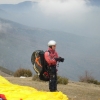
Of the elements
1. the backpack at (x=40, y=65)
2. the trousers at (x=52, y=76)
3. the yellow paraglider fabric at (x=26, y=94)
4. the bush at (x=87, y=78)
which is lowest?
the yellow paraglider fabric at (x=26, y=94)

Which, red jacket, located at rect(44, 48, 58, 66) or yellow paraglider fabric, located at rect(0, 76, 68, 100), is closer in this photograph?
Result: yellow paraglider fabric, located at rect(0, 76, 68, 100)

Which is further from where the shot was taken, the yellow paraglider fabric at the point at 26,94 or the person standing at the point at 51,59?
the person standing at the point at 51,59

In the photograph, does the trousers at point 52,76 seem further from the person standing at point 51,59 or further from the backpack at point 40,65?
the backpack at point 40,65

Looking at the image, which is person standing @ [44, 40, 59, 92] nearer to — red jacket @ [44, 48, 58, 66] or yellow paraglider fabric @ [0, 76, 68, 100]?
red jacket @ [44, 48, 58, 66]

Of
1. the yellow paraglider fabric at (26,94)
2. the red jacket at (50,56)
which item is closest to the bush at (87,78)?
the red jacket at (50,56)

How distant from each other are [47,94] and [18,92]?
35.8 inches

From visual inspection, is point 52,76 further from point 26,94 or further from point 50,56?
point 26,94

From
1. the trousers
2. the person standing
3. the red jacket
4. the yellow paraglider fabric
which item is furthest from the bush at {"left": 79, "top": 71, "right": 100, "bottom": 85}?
the yellow paraglider fabric

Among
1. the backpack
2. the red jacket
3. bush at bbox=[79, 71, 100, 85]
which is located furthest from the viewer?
bush at bbox=[79, 71, 100, 85]

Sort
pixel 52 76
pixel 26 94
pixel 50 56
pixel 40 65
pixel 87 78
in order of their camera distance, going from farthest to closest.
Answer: pixel 87 78 → pixel 52 76 → pixel 40 65 → pixel 50 56 → pixel 26 94

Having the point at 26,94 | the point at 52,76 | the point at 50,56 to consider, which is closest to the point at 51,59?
the point at 50,56

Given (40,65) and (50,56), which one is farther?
(40,65)

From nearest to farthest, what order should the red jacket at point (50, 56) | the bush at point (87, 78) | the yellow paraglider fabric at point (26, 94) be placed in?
the yellow paraglider fabric at point (26, 94)
the red jacket at point (50, 56)
the bush at point (87, 78)

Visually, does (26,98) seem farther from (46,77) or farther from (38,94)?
(46,77)
